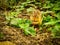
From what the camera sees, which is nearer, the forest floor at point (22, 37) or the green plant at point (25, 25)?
the forest floor at point (22, 37)

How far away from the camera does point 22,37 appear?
12.3 feet

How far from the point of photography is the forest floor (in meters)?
3.57

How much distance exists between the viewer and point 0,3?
18.2 feet

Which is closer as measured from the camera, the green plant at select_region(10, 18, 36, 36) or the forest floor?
the forest floor

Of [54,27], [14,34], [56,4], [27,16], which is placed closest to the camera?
[14,34]

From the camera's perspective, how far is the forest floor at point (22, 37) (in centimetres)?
357

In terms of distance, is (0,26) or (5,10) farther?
(5,10)

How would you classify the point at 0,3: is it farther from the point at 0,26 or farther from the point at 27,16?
the point at 0,26

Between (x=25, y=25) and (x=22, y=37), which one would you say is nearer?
(x=22, y=37)

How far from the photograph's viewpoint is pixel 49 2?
5.70m

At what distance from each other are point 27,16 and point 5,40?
1628mm

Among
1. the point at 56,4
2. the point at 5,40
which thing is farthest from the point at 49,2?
the point at 5,40

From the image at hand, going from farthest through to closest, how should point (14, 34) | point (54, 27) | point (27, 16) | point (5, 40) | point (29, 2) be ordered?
1. point (29, 2)
2. point (27, 16)
3. point (54, 27)
4. point (14, 34)
5. point (5, 40)

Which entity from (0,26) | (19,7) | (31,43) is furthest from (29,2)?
(31,43)
